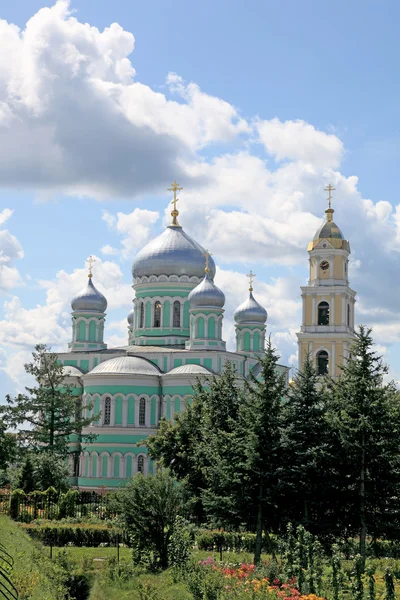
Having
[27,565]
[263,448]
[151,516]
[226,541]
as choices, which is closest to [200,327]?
[226,541]

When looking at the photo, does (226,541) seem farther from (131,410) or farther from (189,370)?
(189,370)

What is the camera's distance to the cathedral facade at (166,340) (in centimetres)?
4594

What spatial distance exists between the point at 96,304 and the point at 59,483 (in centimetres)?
2247

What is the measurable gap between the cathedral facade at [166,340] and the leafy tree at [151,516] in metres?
21.1

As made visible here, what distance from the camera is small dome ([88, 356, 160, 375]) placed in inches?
1847

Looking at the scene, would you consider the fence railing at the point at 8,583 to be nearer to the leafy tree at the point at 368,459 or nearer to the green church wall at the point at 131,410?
the leafy tree at the point at 368,459

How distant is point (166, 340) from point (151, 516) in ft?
104

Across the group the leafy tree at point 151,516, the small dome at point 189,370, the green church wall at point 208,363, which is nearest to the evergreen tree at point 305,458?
the leafy tree at point 151,516

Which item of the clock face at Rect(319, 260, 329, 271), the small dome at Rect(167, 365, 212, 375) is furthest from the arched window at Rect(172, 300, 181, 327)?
the clock face at Rect(319, 260, 329, 271)

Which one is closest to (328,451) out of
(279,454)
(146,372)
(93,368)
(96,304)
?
(279,454)

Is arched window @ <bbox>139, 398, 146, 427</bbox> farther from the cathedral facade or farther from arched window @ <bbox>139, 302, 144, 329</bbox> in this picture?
arched window @ <bbox>139, 302, 144, 329</bbox>

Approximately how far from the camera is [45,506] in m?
27.1

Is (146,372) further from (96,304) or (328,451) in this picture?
(328,451)

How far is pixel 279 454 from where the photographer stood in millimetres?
21703
